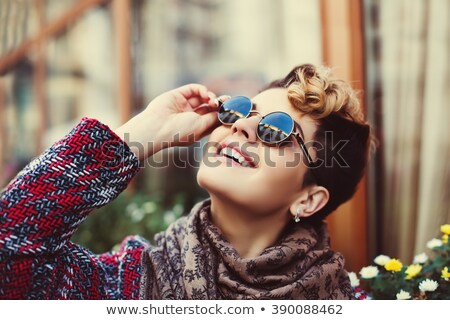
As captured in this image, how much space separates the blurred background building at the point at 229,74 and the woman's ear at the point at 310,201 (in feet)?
3.53

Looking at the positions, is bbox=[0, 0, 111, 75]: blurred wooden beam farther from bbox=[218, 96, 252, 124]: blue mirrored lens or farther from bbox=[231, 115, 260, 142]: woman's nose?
bbox=[231, 115, 260, 142]: woman's nose

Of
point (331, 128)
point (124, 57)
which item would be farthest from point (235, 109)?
point (124, 57)

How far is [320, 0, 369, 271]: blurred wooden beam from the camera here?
308 centimetres

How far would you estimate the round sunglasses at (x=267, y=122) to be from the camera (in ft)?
6.26

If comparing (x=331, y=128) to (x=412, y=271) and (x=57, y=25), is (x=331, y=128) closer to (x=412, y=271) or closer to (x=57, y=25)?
(x=412, y=271)

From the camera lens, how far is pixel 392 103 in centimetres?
313

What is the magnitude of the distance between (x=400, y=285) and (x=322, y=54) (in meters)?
1.42

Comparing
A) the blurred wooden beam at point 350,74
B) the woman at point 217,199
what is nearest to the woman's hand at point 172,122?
the woman at point 217,199

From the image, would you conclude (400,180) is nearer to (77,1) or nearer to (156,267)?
(156,267)

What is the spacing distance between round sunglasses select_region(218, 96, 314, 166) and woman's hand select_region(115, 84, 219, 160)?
14 centimetres

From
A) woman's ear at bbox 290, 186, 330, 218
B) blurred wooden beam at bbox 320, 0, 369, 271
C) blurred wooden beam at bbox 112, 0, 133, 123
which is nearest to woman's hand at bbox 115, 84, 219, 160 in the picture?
woman's ear at bbox 290, 186, 330, 218

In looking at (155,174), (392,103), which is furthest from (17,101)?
(392,103)

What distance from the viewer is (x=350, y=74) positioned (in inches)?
121

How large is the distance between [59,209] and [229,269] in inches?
22.0
